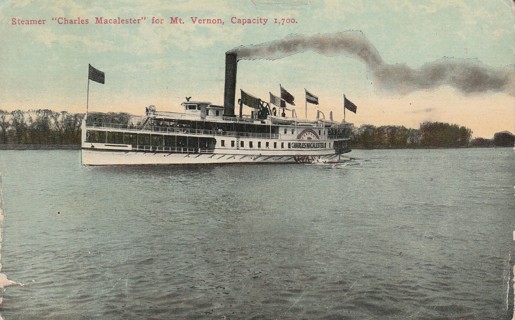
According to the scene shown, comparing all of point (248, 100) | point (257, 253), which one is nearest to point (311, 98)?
point (257, 253)

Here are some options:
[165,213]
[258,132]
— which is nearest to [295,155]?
[258,132]

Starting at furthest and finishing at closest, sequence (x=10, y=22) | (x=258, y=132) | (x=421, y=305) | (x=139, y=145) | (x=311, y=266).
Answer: (x=258, y=132), (x=139, y=145), (x=10, y=22), (x=311, y=266), (x=421, y=305)

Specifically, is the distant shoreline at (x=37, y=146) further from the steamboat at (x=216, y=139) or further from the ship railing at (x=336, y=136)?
the ship railing at (x=336, y=136)

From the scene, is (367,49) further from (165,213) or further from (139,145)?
(139,145)

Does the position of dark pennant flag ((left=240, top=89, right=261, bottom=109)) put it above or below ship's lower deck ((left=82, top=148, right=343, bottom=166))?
above

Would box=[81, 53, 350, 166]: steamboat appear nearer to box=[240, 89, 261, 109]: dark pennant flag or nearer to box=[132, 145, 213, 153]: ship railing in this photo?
box=[132, 145, 213, 153]: ship railing

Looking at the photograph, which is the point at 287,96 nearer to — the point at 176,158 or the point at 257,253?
the point at 257,253

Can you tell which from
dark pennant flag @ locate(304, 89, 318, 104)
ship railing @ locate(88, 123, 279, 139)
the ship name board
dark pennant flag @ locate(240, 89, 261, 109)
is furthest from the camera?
the ship name board

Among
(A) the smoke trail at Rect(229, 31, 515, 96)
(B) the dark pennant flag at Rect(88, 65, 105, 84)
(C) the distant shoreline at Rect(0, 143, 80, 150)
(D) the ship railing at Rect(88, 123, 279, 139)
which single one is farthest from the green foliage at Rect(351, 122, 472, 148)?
(C) the distant shoreline at Rect(0, 143, 80, 150)
